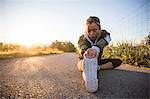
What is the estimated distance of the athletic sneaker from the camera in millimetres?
2598

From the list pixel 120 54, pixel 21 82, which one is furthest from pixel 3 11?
pixel 120 54

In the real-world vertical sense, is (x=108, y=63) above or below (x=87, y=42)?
below

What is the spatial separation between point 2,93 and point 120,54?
419cm

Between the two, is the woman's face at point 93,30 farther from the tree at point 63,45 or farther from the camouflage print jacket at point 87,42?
the tree at point 63,45

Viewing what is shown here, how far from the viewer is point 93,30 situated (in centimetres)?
341

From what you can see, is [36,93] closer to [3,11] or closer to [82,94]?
[82,94]

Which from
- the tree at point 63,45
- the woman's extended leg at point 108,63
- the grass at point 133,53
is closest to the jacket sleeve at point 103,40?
the woman's extended leg at point 108,63

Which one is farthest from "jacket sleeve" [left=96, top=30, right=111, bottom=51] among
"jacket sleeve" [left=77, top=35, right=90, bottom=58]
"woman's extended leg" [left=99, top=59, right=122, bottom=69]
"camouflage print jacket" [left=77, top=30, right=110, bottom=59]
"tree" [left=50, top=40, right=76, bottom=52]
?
"tree" [left=50, top=40, right=76, bottom=52]

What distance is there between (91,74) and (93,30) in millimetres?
876

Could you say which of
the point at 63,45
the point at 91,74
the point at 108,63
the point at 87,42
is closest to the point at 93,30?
the point at 87,42

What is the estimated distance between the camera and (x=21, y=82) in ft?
10.3

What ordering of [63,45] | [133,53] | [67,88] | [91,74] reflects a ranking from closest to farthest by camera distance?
[91,74] < [67,88] < [133,53] < [63,45]

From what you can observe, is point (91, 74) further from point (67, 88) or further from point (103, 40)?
point (103, 40)

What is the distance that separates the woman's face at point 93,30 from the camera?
3.36 metres
